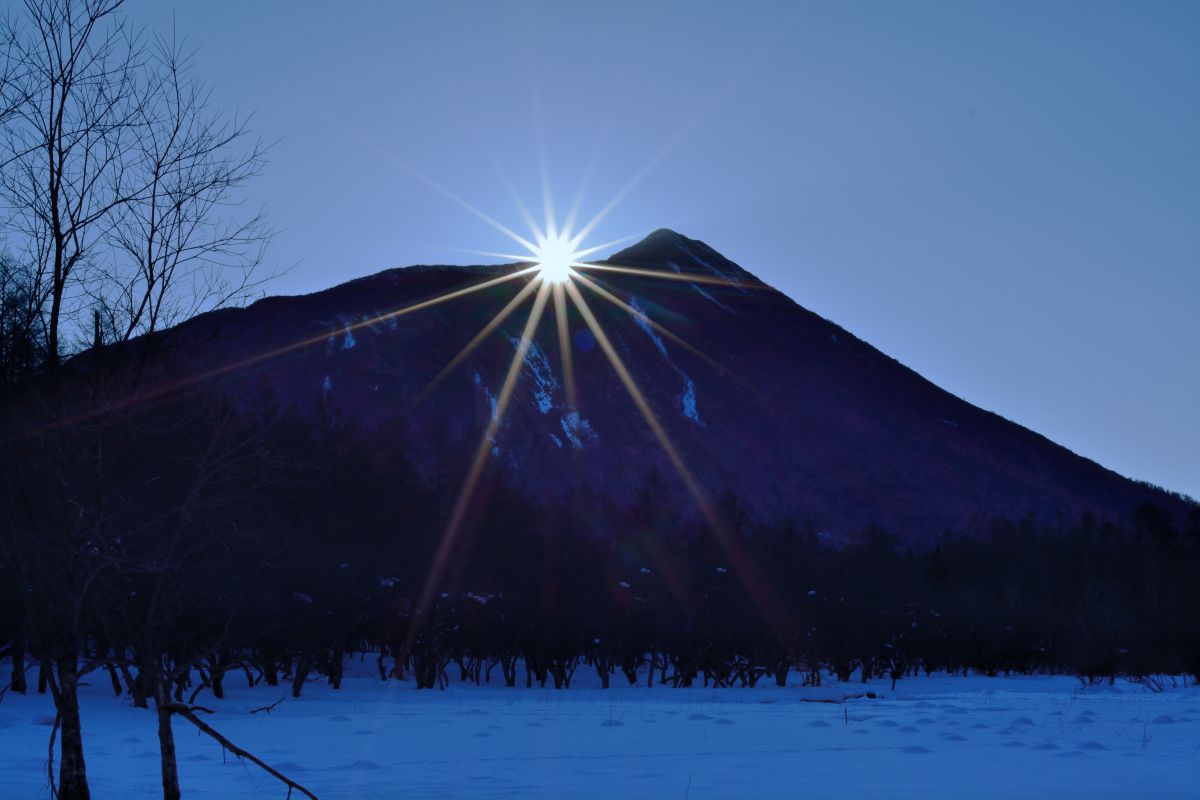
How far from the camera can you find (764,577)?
5725cm

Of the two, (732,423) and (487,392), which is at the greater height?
(487,392)

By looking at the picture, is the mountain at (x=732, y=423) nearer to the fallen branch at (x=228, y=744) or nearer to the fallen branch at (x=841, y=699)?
the fallen branch at (x=841, y=699)

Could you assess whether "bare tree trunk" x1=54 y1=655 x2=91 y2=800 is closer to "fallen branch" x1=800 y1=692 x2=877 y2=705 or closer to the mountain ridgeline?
the mountain ridgeline

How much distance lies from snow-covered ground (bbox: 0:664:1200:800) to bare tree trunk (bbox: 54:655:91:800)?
14.0 feet

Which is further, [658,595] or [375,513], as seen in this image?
[658,595]

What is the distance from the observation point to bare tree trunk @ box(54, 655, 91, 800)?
7.38 m

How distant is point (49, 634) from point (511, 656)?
44912 millimetres

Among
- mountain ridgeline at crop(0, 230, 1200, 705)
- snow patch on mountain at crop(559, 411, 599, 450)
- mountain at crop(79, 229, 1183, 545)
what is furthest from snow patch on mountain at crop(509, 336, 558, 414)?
mountain ridgeline at crop(0, 230, 1200, 705)

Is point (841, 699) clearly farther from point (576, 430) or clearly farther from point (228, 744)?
point (576, 430)

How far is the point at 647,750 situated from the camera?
18.1 metres

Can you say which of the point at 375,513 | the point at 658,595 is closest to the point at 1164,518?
the point at 658,595

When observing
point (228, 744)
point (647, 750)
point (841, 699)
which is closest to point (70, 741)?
point (228, 744)

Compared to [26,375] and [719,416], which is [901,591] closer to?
[26,375]

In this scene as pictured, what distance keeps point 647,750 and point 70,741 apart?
39.3ft
